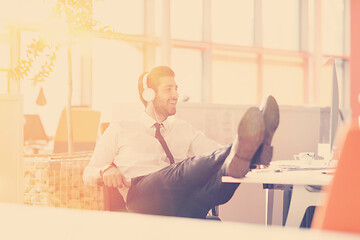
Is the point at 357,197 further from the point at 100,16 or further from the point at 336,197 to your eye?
the point at 100,16

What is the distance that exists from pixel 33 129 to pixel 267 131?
510 cm

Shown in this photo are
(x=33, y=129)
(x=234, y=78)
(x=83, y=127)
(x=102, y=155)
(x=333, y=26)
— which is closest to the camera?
(x=102, y=155)

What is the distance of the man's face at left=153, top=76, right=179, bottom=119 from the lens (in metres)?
2.54

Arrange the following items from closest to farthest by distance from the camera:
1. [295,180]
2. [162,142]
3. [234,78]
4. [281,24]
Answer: [295,180]
[162,142]
[234,78]
[281,24]

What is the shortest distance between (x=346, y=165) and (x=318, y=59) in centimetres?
962

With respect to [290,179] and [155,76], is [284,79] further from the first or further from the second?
[290,179]

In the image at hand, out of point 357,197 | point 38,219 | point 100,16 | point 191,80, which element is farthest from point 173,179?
point 191,80

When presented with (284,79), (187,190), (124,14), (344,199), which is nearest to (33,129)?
(124,14)

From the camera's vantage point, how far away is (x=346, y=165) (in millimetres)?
712

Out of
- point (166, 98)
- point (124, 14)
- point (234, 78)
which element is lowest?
point (166, 98)

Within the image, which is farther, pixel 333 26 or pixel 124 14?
pixel 333 26

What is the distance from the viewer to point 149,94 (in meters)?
2.55

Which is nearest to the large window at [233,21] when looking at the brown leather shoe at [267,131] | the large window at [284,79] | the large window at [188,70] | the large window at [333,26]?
the large window at [188,70]

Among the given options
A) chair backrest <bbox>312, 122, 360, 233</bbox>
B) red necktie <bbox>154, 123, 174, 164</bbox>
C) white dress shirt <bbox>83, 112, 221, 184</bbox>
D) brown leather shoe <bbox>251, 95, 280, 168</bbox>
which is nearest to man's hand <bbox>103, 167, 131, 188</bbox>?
white dress shirt <bbox>83, 112, 221, 184</bbox>
